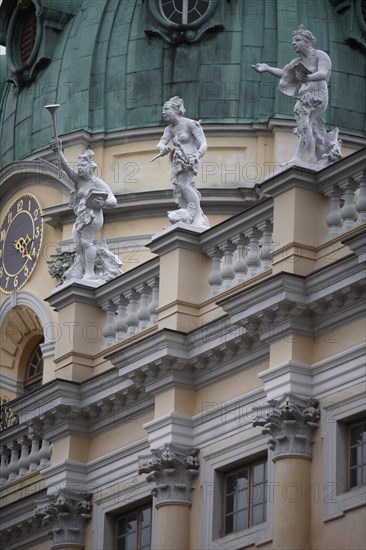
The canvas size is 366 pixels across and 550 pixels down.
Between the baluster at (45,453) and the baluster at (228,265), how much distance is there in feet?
15.7

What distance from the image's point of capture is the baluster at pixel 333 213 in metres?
29.6

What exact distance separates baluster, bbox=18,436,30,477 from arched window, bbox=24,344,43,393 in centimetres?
528

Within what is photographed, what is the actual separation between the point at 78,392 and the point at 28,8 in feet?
40.0

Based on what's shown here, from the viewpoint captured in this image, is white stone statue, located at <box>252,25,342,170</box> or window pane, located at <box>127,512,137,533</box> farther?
window pane, located at <box>127,512,137,533</box>

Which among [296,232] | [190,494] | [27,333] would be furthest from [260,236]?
[27,333]

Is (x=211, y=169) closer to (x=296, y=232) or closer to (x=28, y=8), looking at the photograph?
(x=28, y=8)

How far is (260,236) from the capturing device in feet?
101

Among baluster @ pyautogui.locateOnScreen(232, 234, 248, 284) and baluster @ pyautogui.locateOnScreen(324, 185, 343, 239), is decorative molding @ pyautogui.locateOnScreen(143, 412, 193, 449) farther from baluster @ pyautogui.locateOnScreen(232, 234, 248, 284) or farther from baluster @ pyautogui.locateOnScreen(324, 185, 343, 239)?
baluster @ pyautogui.locateOnScreen(324, 185, 343, 239)

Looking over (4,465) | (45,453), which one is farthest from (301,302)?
(4,465)

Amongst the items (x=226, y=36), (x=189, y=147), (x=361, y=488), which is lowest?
(x=361, y=488)

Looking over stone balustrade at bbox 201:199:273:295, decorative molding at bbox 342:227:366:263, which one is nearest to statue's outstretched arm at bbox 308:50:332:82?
stone balustrade at bbox 201:199:273:295

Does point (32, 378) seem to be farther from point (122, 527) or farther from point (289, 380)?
point (289, 380)

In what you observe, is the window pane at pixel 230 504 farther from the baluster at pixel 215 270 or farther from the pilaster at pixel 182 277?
the baluster at pixel 215 270

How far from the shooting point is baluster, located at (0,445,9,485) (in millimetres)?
36188
